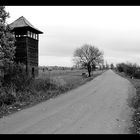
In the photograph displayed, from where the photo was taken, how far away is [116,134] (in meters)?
6.50

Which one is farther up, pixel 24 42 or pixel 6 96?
pixel 24 42

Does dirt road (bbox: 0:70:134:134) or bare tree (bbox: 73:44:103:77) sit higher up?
bare tree (bbox: 73:44:103:77)

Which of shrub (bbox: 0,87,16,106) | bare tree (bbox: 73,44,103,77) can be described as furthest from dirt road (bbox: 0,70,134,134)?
bare tree (bbox: 73,44,103,77)

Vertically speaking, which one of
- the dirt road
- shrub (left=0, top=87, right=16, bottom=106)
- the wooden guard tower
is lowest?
the dirt road

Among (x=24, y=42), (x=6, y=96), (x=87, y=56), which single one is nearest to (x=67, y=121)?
(x=6, y=96)

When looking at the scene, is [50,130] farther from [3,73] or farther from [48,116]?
[3,73]

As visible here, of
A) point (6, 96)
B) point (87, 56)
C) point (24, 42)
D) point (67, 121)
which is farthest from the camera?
point (87, 56)

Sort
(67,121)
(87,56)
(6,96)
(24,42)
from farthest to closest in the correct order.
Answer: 1. (87,56)
2. (24,42)
3. (6,96)
4. (67,121)

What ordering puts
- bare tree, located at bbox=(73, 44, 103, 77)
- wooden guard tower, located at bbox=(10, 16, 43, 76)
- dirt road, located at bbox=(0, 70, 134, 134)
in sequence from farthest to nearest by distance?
bare tree, located at bbox=(73, 44, 103, 77), wooden guard tower, located at bbox=(10, 16, 43, 76), dirt road, located at bbox=(0, 70, 134, 134)

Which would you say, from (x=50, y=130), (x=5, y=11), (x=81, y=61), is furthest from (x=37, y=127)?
(x=81, y=61)

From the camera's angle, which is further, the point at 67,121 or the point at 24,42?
the point at 24,42

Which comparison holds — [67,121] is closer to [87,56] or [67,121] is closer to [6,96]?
[6,96]

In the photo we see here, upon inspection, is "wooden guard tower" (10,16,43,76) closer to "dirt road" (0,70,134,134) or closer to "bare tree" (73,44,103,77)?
"dirt road" (0,70,134,134)
